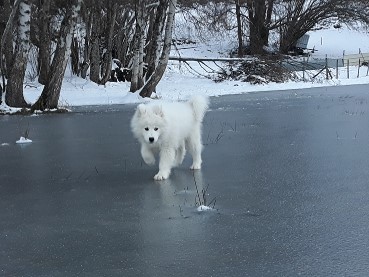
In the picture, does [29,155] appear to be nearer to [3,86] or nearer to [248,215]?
[248,215]

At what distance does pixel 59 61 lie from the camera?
1938 centimetres

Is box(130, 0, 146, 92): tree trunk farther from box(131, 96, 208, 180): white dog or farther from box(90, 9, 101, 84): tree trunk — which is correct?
box(131, 96, 208, 180): white dog

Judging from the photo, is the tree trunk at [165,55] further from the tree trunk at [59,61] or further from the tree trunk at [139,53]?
the tree trunk at [59,61]

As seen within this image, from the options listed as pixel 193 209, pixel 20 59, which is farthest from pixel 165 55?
pixel 193 209

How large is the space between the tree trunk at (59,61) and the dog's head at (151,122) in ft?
39.5

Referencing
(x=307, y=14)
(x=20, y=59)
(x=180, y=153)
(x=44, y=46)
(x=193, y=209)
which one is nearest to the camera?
(x=193, y=209)

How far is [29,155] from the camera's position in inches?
411

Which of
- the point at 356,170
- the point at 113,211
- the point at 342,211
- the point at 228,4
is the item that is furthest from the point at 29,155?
the point at 228,4

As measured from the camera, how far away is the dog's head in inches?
299

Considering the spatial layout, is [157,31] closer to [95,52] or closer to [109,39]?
[109,39]

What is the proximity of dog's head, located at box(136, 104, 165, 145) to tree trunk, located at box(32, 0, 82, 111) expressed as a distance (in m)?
12.0

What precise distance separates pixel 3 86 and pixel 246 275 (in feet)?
59.7

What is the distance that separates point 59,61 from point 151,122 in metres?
12.4

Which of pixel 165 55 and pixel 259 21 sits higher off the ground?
pixel 259 21
